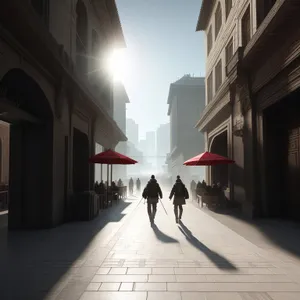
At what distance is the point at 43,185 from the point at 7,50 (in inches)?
186

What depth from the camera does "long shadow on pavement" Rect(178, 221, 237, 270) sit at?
239 inches

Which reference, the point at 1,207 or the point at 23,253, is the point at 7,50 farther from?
the point at 1,207

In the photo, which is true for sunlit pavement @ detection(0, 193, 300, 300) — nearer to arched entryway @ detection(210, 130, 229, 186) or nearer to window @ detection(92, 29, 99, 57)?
arched entryway @ detection(210, 130, 229, 186)

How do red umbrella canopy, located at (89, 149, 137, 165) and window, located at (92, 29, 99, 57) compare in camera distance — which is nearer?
red umbrella canopy, located at (89, 149, 137, 165)

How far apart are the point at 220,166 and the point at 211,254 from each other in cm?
1434

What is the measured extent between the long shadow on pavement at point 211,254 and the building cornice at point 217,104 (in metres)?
9.01

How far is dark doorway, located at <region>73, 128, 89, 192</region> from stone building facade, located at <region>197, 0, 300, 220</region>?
7.57 m

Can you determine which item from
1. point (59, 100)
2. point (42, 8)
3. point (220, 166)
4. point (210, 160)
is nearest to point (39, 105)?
point (59, 100)

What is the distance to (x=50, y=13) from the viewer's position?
10.4 meters

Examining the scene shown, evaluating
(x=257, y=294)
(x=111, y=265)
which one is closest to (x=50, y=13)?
(x=111, y=265)

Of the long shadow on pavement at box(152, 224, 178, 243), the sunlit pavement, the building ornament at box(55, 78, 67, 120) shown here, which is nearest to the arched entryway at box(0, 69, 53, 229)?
the building ornament at box(55, 78, 67, 120)

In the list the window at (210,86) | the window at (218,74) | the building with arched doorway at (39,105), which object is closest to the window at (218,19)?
the window at (218,74)

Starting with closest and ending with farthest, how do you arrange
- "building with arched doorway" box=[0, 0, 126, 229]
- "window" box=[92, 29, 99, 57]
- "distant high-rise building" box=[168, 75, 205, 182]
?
"building with arched doorway" box=[0, 0, 126, 229], "window" box=[92, 29, 99, 57], "distant high-rise building" box=[168, 75, 205, 182]

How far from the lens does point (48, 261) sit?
6367 millimetres
